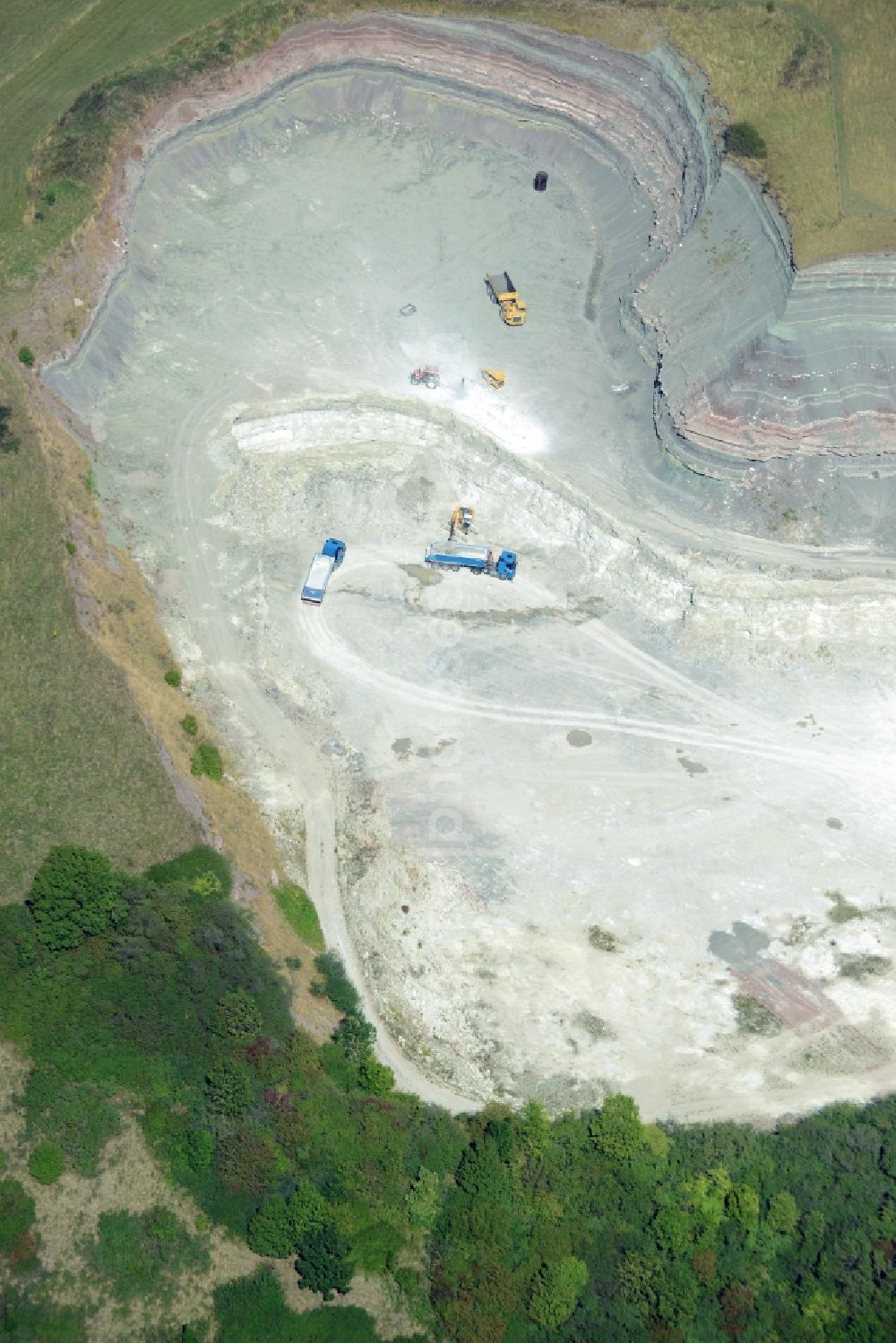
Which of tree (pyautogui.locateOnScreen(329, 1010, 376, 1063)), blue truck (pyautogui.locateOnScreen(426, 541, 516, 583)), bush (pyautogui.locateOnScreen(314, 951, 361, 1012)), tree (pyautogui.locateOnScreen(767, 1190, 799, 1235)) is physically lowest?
tree (pyautogui.locateOnScreen(767, 1190, 799, 1235))

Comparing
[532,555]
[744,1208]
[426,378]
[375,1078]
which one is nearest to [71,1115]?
[375,1078]

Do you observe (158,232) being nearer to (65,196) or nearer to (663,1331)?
(65,196)

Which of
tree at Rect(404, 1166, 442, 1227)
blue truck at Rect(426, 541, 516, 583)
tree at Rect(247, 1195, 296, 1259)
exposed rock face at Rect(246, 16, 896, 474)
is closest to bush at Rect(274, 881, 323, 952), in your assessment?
tree at Rect(404, 1166, 442, 1227)

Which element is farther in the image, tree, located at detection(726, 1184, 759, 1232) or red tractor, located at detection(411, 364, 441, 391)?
red tractor, located at detection(411, 364, 441, 391)

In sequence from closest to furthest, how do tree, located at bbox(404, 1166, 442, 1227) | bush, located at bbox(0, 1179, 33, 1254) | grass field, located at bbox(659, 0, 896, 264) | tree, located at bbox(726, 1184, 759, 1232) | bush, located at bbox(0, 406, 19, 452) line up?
bush, located at bbox(0, 1179, 33, 1254), tree, located at bbox(404, 1166, 442, 1227), tree, located at bbox(726, 1184, 759, 1232), bush, located at bbox(0, 406, 19, 452), grass field, located at bbox(659, 0, 896, 264)

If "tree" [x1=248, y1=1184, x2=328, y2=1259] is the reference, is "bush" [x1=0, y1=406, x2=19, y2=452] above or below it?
above

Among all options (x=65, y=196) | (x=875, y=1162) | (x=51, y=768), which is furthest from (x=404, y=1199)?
(x=65, y=196)

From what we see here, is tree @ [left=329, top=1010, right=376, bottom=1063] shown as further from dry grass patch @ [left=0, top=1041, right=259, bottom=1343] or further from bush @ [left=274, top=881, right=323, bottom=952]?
dry grass patch @ [left=0, top=1041, right=259, bottom=1343]
